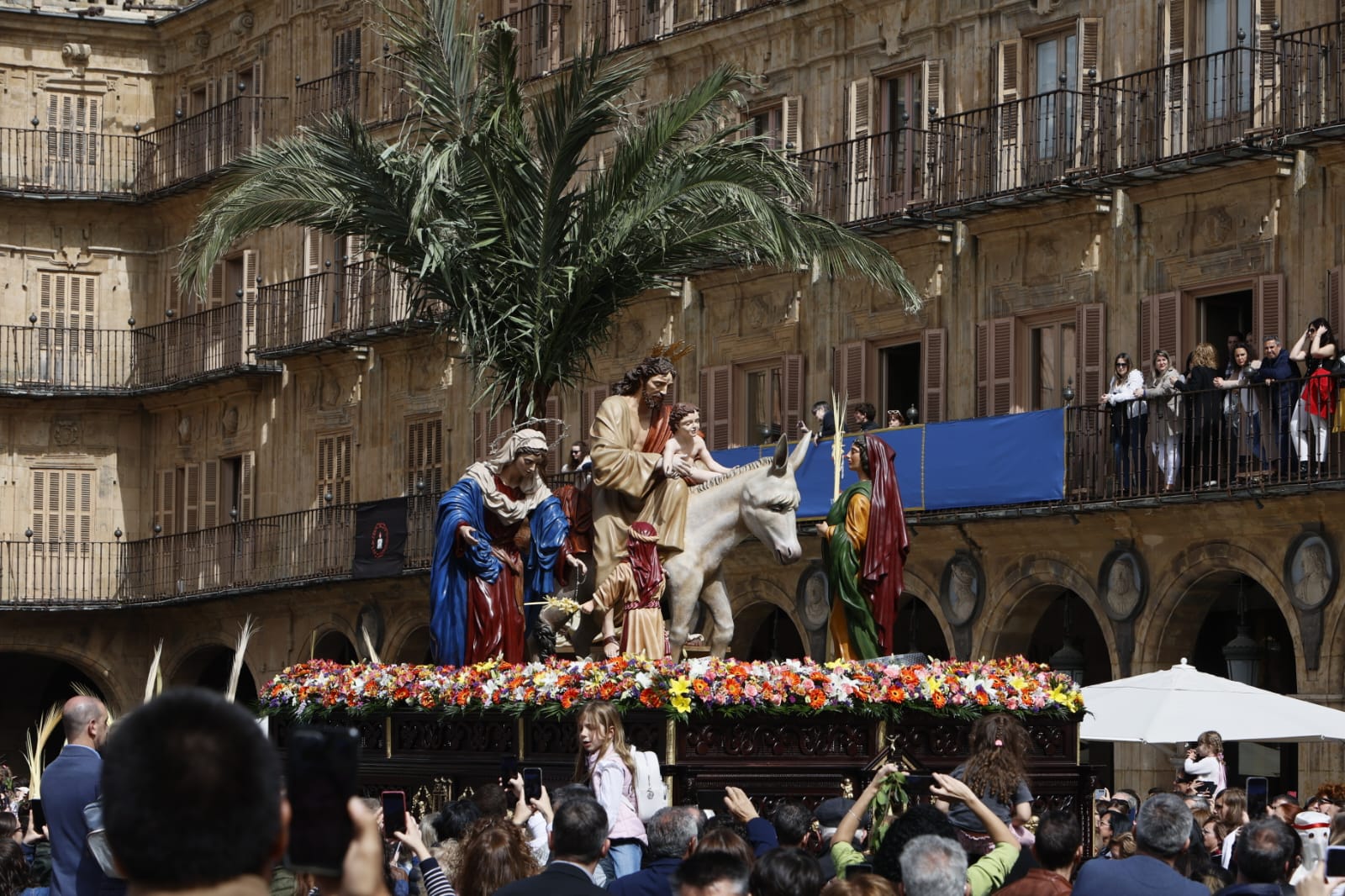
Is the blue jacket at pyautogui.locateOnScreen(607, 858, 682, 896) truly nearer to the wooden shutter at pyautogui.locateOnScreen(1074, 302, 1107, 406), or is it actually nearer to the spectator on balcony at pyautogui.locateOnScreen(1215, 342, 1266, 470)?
the spectator on balcony at pyautogui.locateOnScreen(1215, 342, 1266, 470)

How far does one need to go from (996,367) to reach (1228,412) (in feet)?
14.2

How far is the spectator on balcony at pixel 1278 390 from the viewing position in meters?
22.4

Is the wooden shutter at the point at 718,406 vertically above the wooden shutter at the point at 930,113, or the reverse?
the wooden shutter at the point at 930,113

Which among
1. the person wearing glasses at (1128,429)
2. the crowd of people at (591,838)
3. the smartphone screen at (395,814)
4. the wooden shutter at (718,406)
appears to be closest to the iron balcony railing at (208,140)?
the wooden shutter at (718,406)

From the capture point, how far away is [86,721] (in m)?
7.91

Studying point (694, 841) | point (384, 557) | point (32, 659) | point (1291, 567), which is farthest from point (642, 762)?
point (32, 659)

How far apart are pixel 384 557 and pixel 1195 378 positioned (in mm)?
14040

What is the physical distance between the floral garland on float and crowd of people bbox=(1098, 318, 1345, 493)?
717 cm

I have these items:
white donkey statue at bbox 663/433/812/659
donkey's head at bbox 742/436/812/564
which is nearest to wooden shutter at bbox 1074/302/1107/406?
white donkey statue at bbox 663/433/812/659

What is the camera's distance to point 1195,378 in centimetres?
2348

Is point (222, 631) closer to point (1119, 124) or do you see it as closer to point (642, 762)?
point (1119, 124)

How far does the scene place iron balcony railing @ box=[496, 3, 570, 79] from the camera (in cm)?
3362

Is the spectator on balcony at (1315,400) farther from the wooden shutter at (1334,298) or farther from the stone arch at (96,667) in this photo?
the stone arch at (96,667)

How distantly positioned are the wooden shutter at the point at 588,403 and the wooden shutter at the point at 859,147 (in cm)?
506
